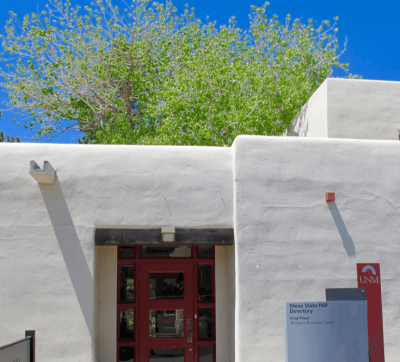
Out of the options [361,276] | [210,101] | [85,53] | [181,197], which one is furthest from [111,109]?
[361,276]

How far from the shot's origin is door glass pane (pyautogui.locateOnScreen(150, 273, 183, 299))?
8.75m

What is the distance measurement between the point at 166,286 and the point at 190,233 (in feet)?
4.59

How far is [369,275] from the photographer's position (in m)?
7.99

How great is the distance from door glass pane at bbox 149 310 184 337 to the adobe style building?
25 mm

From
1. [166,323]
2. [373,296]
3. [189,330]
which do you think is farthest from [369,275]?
[166,323]

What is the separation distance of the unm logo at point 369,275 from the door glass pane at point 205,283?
2643 millimetres

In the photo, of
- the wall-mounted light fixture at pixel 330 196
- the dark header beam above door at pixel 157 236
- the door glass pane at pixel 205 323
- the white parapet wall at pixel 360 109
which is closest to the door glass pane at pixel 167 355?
the door glass pane at pixel 205 323

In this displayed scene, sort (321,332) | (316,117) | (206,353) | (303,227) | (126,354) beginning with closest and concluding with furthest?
(321,332)
(303,227)
(126,354)
(206,353)
(316,117)

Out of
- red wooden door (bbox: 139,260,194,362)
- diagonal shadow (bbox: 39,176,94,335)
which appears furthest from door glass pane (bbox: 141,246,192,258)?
diagonal shadow (bbox: 39,176,94,335)

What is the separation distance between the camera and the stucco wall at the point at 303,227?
25.3ft

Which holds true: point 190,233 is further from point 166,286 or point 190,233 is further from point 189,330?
point 189,330

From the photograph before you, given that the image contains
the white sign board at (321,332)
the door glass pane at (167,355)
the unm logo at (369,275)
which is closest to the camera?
the white sign board at (321,332)

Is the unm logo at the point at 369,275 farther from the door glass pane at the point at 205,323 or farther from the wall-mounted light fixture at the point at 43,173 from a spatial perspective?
the wall-mounted light fixture at the point at 43,173

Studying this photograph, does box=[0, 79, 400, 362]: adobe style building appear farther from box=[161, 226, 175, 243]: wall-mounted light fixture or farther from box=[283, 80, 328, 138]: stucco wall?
box=[283, 80, 328, 138]: stucco wall
